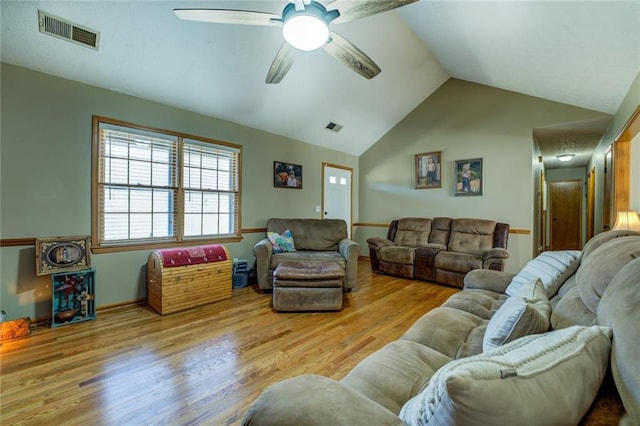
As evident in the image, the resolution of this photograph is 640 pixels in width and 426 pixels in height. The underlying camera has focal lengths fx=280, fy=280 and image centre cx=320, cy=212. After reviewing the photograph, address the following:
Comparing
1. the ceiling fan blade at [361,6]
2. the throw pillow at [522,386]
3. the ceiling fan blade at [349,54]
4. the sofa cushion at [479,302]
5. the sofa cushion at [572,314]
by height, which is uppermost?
the ceiling fan blade at [361,6]

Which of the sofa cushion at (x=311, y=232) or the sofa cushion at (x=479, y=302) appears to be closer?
the sofa cushion at (x=479, y=302)

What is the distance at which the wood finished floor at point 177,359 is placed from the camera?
1564 mm

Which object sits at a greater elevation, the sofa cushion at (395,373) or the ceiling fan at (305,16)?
the ceiling fan at (305,16)

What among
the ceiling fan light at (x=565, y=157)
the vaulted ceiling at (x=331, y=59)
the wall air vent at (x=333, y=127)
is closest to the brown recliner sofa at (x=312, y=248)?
the vaulted ceiling at (x=331, y=59)

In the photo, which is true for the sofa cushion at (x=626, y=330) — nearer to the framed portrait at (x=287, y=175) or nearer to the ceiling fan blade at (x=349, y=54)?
the ceiling fan blade at (x=349, y=54)

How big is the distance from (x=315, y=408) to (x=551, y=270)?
188 centimetres

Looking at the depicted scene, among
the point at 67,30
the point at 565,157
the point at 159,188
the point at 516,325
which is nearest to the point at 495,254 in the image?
the point at 516,325

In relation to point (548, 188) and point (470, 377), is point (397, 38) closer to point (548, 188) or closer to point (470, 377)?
point (470, 377)

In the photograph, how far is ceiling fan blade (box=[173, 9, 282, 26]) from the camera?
1846 mm

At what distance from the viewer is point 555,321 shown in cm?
116

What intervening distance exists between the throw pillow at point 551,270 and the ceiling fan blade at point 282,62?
2.40 m

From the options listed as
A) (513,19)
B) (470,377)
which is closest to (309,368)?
(470,377)

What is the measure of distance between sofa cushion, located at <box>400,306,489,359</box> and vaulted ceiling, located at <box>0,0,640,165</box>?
95.9 inches

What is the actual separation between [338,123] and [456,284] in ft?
10.7
